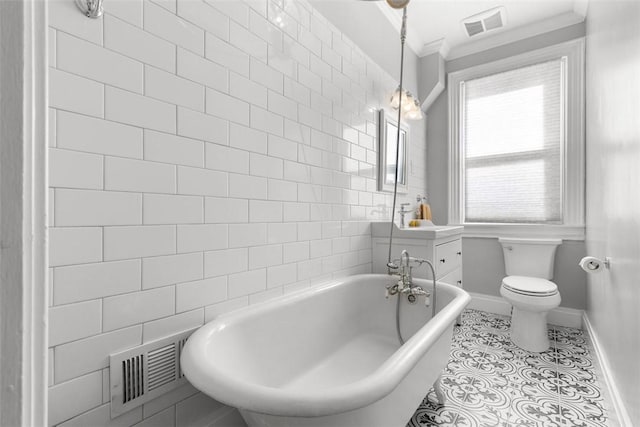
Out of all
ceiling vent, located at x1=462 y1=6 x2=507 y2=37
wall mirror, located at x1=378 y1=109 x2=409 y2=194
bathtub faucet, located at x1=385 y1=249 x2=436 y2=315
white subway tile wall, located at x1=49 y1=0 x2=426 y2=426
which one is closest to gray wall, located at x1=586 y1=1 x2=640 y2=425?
ceiling vent, located at x1=462 y1=6 x2=507 y2=37

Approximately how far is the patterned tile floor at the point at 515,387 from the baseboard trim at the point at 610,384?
0.08m

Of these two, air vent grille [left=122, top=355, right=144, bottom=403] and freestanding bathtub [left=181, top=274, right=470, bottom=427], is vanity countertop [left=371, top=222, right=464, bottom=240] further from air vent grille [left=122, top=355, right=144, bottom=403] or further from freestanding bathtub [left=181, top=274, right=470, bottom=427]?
air vent grille [left=122, top=355, right=144, bottom=403]

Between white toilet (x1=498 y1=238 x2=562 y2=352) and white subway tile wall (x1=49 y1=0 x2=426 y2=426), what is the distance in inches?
58.6

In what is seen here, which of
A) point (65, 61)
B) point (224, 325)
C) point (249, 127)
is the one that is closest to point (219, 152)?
point (249, 127)

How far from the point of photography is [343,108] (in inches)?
79.8

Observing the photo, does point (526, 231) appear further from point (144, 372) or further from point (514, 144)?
point (144, 372)

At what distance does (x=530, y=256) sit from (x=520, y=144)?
107 cm

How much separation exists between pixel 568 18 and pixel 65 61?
361 centimetres

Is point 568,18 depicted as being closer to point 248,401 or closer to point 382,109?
point 382,109

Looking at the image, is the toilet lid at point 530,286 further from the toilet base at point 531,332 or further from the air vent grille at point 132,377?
the air vent grille at point 132,377

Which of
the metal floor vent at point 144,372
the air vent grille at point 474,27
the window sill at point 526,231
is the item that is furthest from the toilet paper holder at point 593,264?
the air vent grille at point 474,27

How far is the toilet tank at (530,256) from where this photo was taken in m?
2.54

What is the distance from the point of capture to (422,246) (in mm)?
2061

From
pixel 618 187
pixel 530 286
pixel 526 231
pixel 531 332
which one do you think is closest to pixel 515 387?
pixel 531 332
